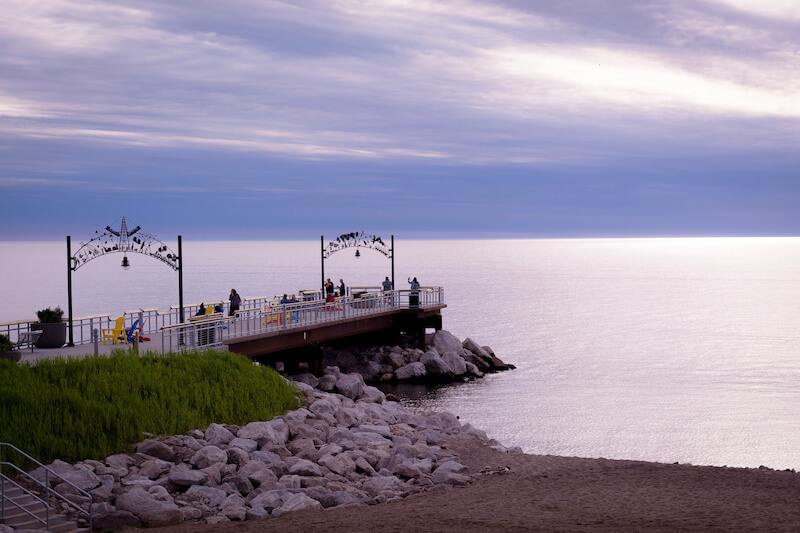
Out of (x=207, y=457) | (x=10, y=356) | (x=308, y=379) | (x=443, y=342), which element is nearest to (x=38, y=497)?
(x=207, y=457)

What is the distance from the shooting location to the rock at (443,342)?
44.4 m

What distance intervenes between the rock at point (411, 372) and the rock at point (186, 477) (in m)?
24.6

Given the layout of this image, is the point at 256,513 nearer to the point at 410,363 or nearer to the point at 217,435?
the point at 217,435

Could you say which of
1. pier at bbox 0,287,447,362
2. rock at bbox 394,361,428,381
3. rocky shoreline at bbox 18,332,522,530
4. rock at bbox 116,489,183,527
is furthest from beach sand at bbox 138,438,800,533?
rock at bbox 394,361,428,381

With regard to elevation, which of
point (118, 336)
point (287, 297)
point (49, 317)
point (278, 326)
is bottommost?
point (278, 326)

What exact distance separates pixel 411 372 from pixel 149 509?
88.5ft

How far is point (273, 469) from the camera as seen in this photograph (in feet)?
56.4

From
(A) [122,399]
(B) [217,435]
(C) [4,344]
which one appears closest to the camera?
(B) [217,435]

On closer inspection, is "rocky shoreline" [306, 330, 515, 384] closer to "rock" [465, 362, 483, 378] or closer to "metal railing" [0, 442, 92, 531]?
"rock" [465, 362, 483, 378]

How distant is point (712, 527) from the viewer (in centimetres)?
1319

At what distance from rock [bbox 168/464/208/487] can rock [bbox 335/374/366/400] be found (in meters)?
14.6

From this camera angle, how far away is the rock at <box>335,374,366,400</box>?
3060 centimetres

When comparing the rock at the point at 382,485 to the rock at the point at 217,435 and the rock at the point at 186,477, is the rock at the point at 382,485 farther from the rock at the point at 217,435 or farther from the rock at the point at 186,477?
the rock at the point at 217,435

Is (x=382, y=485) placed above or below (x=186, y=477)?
below
